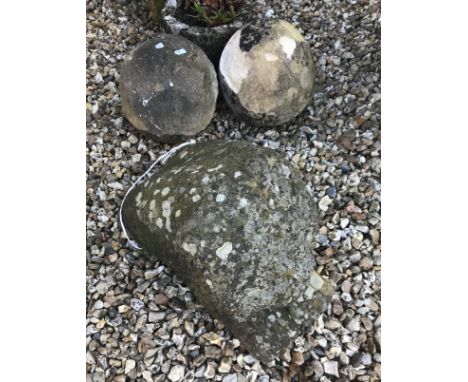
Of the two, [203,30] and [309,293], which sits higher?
[203,30]

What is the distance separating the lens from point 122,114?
2309 mm

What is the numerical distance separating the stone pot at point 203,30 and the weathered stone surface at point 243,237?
0.86 meters

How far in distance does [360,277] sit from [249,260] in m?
0.66

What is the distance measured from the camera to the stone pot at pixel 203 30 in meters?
2.31

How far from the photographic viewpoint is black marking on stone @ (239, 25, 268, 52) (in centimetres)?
206

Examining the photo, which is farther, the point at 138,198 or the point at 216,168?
the point at 138,198

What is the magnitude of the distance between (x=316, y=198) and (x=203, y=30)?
3.82 ft

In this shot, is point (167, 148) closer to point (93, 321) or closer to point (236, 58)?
point (236, 58)


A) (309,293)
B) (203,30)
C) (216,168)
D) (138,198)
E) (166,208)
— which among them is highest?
(203,30)

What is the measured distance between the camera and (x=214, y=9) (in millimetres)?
2422

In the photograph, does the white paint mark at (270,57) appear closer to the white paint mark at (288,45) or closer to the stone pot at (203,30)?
the white paint mark at (288,45)

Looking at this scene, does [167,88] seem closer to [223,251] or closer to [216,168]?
[216,168]

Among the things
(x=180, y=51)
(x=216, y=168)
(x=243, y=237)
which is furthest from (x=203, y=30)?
(x=243, y=237)

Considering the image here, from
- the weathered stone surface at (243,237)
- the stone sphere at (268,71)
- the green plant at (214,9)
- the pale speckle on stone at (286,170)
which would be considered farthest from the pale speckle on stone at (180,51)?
the pale speckle on stone at (286,170)
